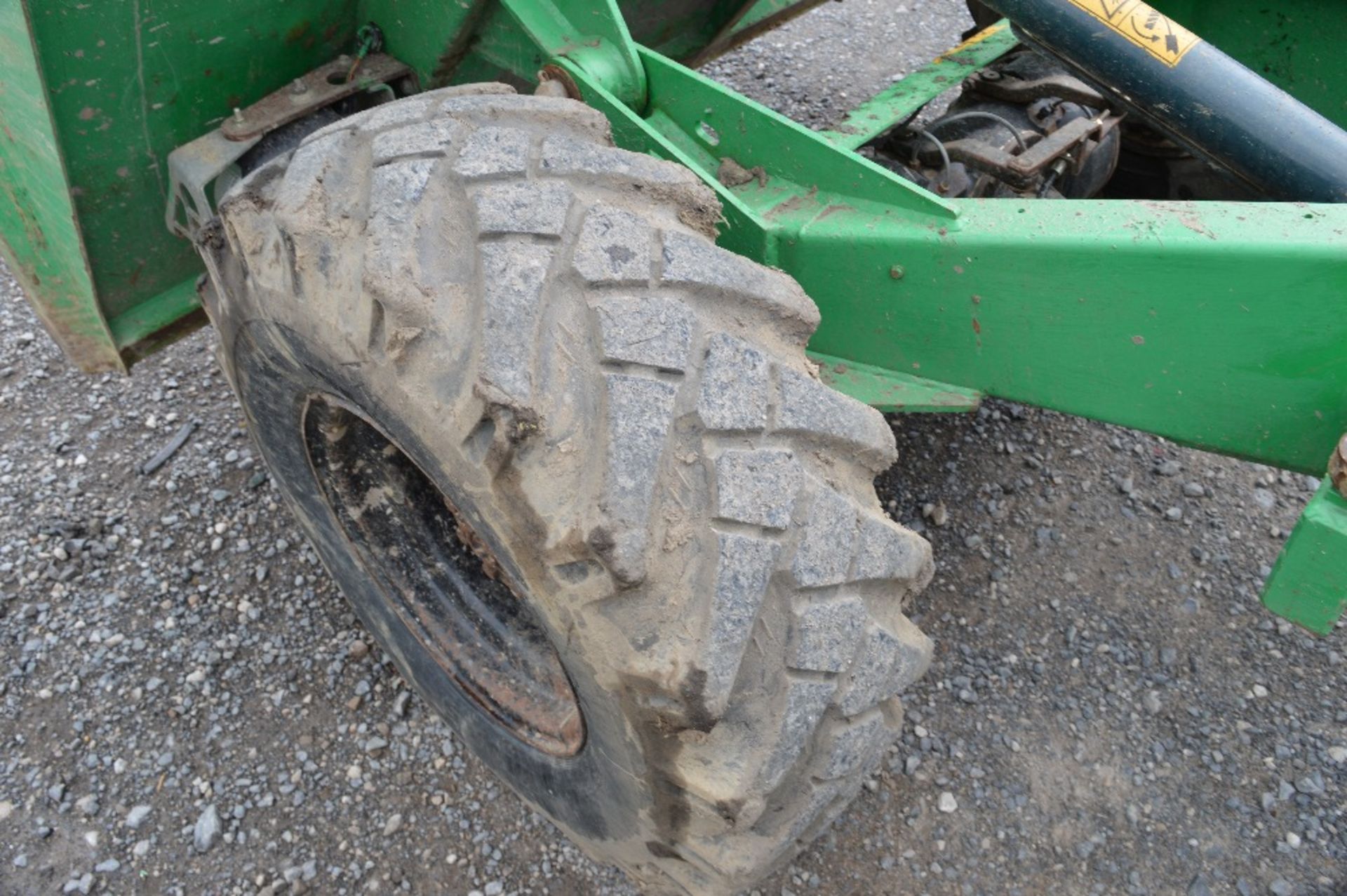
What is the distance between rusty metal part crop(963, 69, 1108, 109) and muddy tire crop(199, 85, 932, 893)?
3.93ft

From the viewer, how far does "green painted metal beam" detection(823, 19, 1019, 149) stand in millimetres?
2303

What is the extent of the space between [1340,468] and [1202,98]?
2.34 feet

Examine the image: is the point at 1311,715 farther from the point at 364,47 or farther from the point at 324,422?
the point at 364,47

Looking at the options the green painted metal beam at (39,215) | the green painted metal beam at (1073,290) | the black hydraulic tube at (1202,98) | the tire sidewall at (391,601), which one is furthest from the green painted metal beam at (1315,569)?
the green painted metal beam at (39,215)

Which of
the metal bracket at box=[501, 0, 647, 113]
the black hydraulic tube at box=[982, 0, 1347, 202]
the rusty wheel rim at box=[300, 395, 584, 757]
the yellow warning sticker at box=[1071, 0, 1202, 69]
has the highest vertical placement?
the yellow warning sticker at box=[1071, 0, 1202, 69]

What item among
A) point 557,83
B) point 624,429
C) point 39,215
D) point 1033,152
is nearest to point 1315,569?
point 624,429

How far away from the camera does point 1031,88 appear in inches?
97.6

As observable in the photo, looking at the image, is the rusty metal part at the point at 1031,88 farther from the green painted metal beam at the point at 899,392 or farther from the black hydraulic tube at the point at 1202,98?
the green painted metal beam at the point at 899,392

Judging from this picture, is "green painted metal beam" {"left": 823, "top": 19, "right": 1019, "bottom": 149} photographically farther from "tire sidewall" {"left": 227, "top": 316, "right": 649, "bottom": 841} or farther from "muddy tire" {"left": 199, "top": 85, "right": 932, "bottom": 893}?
"tire sidewall" {"left": 227, "top": 316, "right": 649, "bottom": 841}

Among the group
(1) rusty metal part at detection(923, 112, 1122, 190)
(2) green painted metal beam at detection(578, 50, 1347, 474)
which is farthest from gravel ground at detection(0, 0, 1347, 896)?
(2) green painted metal beam at detection(578, 50, 1347, 474)

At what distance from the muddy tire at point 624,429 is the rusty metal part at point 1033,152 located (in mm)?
806

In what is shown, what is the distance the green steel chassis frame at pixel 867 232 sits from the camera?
1.45 m

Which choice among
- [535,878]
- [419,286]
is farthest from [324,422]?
[535,878]

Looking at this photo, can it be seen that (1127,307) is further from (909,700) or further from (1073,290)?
(909,700)
